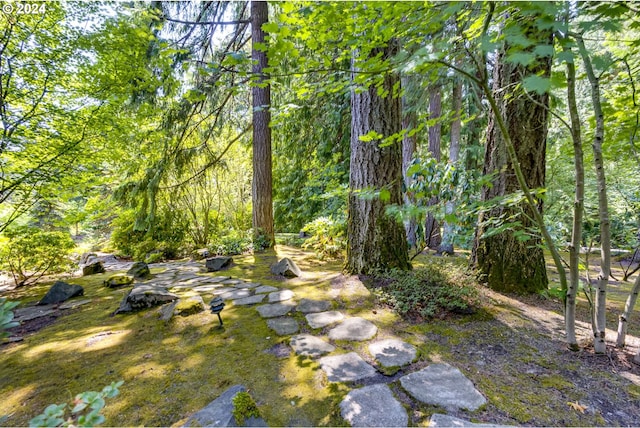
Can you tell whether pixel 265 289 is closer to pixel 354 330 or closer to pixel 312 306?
pixel 312 306

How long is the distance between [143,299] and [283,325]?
5.10ft

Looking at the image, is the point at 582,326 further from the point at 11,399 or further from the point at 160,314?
the point at 11,399

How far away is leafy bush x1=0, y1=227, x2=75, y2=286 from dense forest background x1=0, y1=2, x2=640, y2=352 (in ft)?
0.08

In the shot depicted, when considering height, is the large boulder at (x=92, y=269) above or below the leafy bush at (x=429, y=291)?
below

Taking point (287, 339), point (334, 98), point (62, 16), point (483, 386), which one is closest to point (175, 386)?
point (287, 339)

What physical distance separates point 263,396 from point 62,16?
4.93 m

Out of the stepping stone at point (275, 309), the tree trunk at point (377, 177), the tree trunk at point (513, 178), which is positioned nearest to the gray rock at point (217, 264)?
the stepping stone at point (275, 309)

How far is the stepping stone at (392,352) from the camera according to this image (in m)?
1.66

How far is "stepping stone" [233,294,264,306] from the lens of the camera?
8.85 feet

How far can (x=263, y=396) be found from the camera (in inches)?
55.1

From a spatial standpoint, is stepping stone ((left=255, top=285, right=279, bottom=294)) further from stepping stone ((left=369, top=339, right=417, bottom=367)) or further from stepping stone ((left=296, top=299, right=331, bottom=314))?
stepping stone ((left=369, top=339, right=417, bottom=367))

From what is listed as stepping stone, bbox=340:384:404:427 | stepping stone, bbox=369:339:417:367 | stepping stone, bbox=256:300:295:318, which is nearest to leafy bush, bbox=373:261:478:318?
stepping stone, bbox=369:339:417:367

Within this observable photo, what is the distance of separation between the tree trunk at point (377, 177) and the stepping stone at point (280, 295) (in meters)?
0.85

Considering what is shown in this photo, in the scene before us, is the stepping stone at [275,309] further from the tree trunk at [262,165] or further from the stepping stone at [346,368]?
the tree trunk at [262,165]
